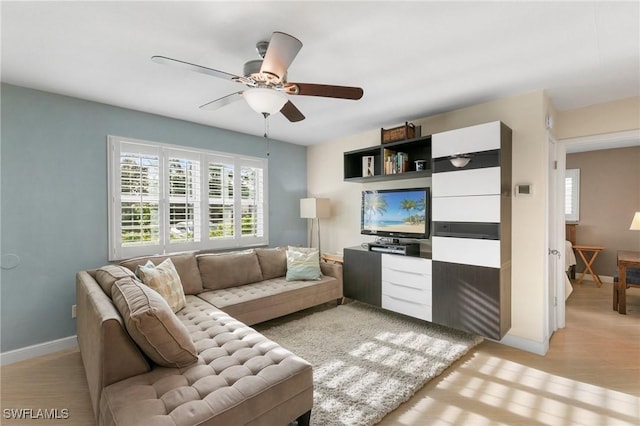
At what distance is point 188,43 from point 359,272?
3004 millimetres

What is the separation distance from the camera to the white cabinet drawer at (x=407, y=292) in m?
3.14

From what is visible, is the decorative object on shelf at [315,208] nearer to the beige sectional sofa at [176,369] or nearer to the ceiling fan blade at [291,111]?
the ceiling fan blade at [291,111]

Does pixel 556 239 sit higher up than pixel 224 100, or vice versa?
pixel 224 100

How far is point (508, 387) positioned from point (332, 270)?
2.24 meters

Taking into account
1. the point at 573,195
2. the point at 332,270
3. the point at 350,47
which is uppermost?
the point at 350,47

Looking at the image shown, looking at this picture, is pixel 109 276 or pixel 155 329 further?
pixel 109 276

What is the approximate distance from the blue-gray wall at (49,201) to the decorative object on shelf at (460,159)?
3.42m

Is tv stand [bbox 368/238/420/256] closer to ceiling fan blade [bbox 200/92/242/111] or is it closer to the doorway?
the doorway

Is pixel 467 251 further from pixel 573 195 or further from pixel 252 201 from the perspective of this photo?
pixel 573 195

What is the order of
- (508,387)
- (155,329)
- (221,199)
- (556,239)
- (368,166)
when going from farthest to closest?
(221,199)
(368,166)
(556,239)
(508,387)
(155,329)

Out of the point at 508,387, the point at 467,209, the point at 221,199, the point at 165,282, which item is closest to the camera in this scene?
the point at 508,387

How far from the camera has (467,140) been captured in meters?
2.83

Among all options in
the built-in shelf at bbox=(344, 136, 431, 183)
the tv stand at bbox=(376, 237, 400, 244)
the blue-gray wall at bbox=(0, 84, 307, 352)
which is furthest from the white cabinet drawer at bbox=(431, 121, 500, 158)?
the blue-gray wall at bbox=(0, 84, 307, 352)

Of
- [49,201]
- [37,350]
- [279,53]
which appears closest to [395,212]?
[279,53]
